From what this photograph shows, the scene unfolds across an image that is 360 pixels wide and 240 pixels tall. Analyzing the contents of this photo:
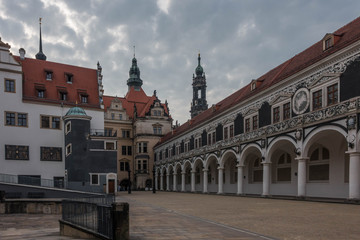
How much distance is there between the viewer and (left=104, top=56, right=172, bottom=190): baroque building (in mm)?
56997

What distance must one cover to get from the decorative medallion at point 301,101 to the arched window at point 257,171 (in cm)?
906

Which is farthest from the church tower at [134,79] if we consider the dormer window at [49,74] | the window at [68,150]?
the window at [68,150]

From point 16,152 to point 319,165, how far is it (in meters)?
30.5

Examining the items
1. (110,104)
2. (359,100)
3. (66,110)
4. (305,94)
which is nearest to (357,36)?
(359,100)

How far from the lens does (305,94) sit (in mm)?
22109

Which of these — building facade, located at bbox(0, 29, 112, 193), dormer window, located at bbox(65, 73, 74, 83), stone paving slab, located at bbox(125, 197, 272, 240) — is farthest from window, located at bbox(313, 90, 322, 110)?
dormer window, located at bbox(65, 73, 74, 83)

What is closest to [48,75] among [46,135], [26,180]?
[46,135]

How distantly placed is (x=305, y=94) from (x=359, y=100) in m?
4.88

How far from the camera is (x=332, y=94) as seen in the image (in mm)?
19844

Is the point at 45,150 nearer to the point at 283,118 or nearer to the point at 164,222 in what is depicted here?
the point at 283,118

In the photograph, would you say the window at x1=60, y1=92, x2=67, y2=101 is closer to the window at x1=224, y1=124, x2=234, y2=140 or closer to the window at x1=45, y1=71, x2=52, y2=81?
the window at x1=45, y1=71, x2=52, y2=81

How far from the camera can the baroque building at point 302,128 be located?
1850cm

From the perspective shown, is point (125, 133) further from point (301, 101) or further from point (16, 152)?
point (301, 101)

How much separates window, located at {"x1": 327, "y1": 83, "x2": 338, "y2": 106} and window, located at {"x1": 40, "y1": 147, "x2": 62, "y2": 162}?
95.8 ft
